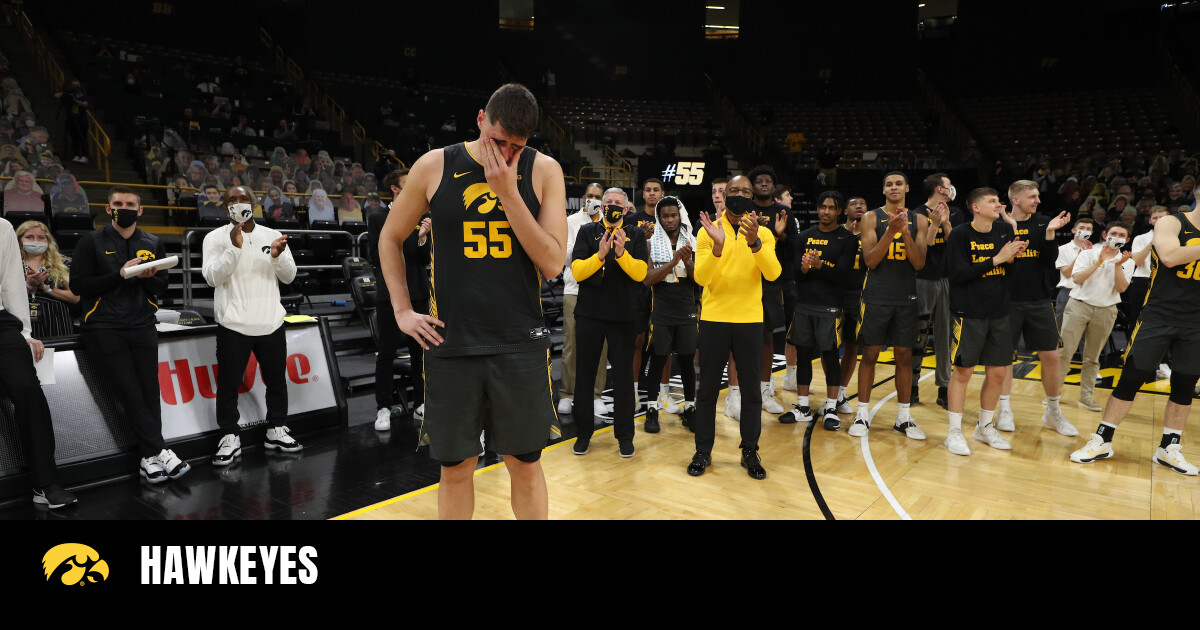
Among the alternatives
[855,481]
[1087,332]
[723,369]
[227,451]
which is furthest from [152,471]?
[1087,332]

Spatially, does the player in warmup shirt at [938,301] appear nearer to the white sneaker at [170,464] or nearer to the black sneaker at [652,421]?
the black sneaker at [652,421]

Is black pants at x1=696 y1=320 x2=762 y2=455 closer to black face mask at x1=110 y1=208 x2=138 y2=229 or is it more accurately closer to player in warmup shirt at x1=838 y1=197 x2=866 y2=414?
player in warmup shirt at x1=838 y1=197 x2=866 y2=414

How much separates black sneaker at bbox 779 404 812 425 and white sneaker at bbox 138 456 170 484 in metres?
4.16

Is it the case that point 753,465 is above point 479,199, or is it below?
below

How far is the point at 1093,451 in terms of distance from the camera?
14.4ft

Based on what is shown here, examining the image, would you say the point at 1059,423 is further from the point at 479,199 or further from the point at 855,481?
the point at 479,199

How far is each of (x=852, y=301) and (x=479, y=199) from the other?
393 centimetres

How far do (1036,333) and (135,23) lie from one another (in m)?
20.4

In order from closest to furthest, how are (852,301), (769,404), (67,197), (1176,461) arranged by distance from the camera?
(1176,461)
(852,301)
(769,404)
(67,197)

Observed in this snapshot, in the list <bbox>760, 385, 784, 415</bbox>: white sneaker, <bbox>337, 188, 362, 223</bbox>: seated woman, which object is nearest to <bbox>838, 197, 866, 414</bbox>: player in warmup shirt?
<bbox>760, 385, 784, 415</bbox>: white sneaker

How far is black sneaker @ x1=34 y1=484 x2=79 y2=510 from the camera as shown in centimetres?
350

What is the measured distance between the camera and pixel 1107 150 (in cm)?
1648
